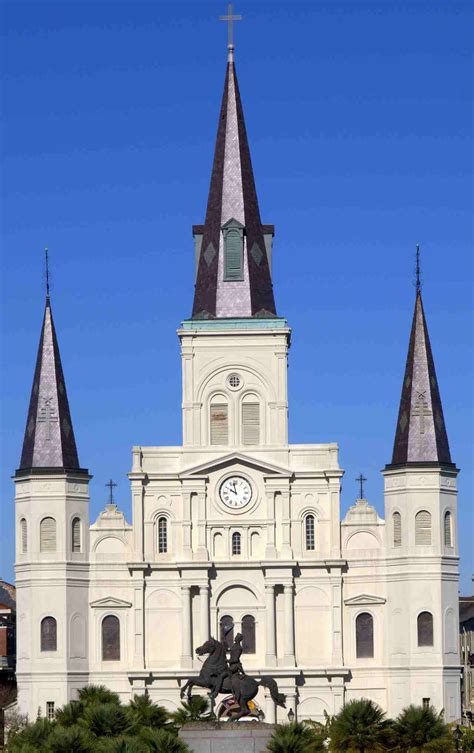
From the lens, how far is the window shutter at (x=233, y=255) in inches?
4483

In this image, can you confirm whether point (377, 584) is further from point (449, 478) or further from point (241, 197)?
point (241, 197)

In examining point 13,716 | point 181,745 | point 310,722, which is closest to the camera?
point 181,745

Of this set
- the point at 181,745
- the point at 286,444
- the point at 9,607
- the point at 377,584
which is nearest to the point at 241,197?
the point at 286,444

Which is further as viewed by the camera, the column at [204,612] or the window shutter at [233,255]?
the window shutter at [233,255]

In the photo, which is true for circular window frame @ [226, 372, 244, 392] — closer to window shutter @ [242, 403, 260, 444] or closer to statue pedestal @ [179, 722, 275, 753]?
window shutter @ [242, 403, 260, 444]

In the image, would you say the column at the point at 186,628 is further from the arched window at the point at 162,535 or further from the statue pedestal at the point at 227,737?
the statue pedestal at the point at 227,737

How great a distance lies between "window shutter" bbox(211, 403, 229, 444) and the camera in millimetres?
111812

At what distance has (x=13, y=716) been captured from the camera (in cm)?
10831

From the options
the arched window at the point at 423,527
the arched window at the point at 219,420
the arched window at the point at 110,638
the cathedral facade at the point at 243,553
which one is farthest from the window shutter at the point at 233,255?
the arched window at the point at 110,638

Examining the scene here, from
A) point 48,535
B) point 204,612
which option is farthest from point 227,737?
point 48,535

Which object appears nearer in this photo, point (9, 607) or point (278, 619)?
point (278, 619)

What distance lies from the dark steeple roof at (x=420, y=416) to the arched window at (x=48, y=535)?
1628 cm

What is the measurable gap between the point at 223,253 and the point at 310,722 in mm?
25395

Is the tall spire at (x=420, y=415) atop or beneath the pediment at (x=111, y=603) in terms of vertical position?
atop
